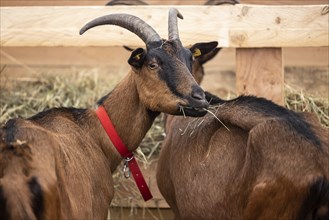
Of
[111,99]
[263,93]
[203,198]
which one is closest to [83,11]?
[111,99]

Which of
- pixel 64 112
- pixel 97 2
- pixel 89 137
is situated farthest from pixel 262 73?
pixel 97 2

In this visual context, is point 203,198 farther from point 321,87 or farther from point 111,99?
A: point 321,87

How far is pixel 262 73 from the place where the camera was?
9.10 metres

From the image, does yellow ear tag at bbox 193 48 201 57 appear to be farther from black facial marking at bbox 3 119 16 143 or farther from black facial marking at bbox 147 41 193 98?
black facial marking at bbox 3 119 16 143

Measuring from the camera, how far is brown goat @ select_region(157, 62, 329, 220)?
6773 millimetres

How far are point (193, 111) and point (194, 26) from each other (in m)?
1.83

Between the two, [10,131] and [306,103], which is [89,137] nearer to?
[10,131]

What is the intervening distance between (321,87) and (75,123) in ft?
12.9

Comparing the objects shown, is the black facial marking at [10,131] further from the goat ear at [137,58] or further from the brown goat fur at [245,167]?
the brown goat fur at [245,167]

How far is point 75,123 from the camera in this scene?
8.01 metres

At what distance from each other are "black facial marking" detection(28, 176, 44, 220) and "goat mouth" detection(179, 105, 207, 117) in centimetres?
173

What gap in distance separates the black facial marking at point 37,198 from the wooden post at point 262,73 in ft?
10.9

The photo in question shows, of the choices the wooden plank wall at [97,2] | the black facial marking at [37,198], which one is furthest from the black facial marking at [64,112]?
the wooden plank wall at [97,2]

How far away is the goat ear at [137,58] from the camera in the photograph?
7828mm
